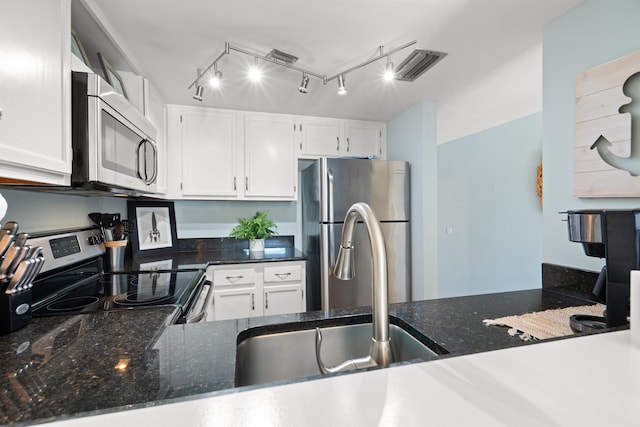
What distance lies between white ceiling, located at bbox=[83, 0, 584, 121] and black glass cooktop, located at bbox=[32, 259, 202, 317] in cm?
127

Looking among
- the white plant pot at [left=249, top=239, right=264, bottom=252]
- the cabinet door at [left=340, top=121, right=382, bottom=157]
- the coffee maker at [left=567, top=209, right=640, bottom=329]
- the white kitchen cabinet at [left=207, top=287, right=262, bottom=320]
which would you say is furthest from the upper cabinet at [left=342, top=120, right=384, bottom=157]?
the coffee maker at [left=567, top=209, right=640, bottom=329]

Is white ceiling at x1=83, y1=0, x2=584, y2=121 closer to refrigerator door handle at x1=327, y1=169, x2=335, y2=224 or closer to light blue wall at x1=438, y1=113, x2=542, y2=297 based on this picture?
refrigerator door handle at x1=327, y1=169, x2=335, y2=224

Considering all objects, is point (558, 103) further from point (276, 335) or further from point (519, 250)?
point (519, 250)

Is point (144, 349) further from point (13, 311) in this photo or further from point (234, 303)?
point (234, 303)

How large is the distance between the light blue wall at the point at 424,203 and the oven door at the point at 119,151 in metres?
2.06

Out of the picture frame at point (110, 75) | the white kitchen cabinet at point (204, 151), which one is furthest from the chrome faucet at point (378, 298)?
the white kitchen cabinet at point (204, 151)

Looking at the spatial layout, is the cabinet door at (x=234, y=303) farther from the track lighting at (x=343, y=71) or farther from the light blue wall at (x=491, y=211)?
the light blue wall at (x=491, y=211)

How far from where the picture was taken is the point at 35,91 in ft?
2.86

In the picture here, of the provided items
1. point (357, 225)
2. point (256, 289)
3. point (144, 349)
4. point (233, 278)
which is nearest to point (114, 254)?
point (233, 278)

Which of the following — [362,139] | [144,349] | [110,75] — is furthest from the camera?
[362,139]

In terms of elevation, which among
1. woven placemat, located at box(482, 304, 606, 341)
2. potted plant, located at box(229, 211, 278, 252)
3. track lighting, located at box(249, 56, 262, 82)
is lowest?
woven placemat, located at box(482, 304, 606, 341)

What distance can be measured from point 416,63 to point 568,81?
80cm

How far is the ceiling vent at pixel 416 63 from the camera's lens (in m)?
1.75

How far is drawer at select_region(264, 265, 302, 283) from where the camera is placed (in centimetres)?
247
